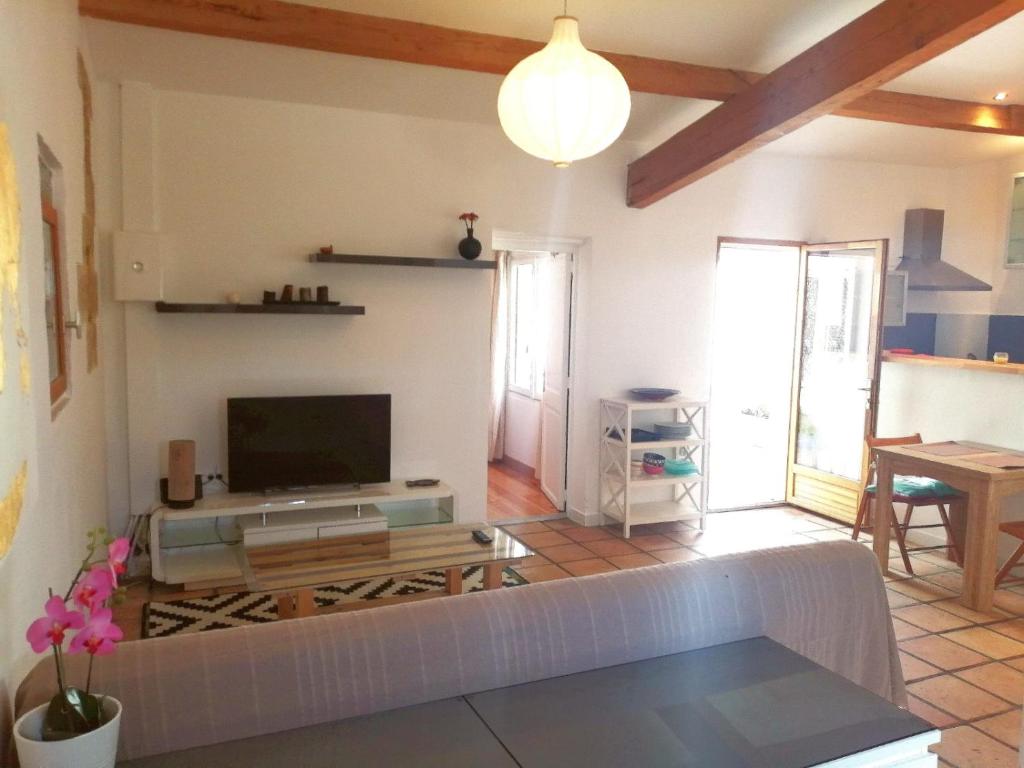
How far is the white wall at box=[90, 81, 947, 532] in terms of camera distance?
14.1 feet

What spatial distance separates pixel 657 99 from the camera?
465 cm

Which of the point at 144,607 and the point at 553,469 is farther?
the point at 553,469

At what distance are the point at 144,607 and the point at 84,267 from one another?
1653 millimetres

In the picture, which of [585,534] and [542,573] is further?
[585,534]

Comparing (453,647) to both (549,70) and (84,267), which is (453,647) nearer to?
(549,70)

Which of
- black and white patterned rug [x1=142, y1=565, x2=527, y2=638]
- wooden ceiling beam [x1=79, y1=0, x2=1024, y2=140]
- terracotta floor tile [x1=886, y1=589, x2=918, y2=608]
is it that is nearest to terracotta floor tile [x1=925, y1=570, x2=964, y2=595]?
terracotta floor tile [x1=886, y1=589, x2=918, y2=608]

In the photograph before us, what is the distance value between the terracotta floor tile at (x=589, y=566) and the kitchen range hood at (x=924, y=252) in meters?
3.25

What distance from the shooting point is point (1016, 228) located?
5.88 m

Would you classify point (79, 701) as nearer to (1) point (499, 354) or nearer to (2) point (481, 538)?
(2) point (481, 538)

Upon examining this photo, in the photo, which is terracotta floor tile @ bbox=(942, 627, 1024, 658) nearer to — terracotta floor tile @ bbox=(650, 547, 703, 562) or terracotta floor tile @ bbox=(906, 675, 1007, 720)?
A: terracotta floor tile @ bbox=(906, 675, 1007, 720)

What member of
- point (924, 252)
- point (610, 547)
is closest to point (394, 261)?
point (610, 547)

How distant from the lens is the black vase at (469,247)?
15.5 feet

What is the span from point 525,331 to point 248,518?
3509 mm

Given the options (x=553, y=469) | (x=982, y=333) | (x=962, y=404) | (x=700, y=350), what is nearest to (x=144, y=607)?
(x=553, y=469)
